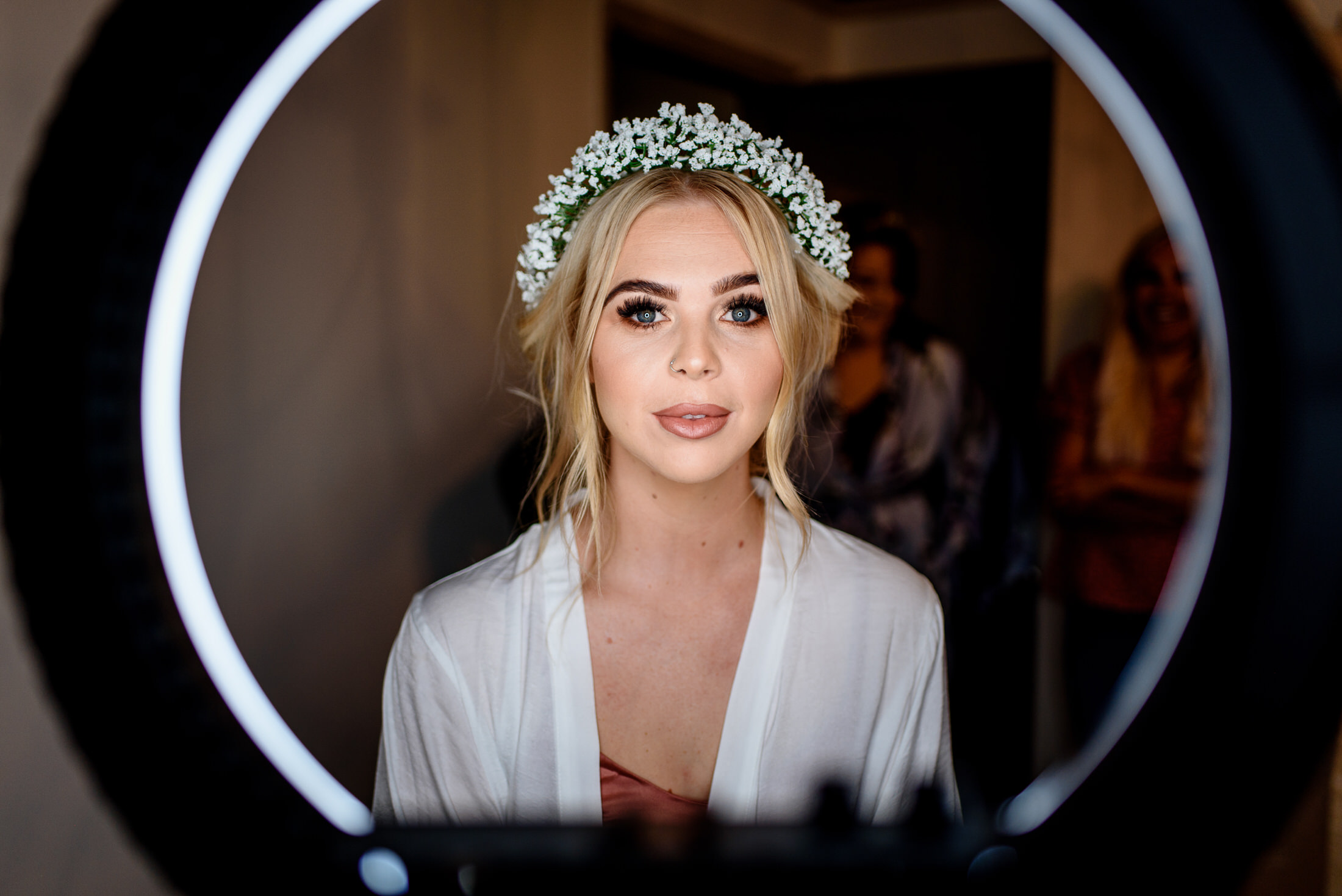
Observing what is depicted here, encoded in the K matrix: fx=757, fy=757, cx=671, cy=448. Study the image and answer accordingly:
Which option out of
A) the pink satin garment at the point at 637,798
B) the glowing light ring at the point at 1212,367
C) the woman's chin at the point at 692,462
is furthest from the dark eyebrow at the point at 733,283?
the pink satin garment at the point at 637,798

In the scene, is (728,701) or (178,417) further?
(728,701)

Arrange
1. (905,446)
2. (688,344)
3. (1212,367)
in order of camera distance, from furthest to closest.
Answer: (905,446)
(688,344)
(1212,367)

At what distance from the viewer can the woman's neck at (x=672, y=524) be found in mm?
571

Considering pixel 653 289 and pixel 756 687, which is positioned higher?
pixel 653 289

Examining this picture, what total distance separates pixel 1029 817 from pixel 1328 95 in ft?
1.27

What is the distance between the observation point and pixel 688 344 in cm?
50

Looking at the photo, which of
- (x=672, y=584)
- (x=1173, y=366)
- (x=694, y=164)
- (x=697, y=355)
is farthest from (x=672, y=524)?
(x=1173, y=366)

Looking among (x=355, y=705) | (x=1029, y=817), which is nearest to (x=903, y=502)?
(x=1029, y=817)

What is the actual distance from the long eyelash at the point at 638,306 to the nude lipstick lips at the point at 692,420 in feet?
0.20

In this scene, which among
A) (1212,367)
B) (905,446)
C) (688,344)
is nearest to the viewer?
(1212,367)

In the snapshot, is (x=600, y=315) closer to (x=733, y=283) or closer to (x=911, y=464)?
(x=733, y=283)

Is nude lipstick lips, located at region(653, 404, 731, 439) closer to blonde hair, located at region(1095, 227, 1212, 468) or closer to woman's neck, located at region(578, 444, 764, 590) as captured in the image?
woman's neck, located at region(578, 444, 764, 590)

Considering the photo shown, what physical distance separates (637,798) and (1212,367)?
44cm

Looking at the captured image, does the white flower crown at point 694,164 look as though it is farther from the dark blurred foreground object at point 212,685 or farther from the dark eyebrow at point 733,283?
the dark blurred foreground object at point 212,685
